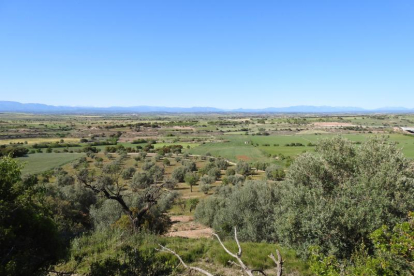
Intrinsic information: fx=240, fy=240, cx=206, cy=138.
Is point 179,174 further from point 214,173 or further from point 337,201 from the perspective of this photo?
point 337,201

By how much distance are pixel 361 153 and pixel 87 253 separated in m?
17.6

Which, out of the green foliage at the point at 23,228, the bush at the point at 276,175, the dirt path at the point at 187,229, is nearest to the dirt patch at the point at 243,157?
the bush at the point at 276,175

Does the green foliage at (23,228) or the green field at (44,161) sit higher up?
the green foliage at (23,228)

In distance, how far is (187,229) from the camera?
1121 inches

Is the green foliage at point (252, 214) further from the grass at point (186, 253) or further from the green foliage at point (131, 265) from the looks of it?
the green foliage at point (131, 265)

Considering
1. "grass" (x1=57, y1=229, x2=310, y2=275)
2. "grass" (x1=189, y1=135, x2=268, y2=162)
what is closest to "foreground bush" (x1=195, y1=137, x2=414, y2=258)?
"grass" (x1=57, y1=229, x2=310, y2=275)

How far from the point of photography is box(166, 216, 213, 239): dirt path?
2536 centimetres

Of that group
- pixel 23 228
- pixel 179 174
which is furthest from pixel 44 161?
pixel 23 228

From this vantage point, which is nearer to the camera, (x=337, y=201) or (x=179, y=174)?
(x=337, y=201)

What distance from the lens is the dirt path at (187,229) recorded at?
25358mm

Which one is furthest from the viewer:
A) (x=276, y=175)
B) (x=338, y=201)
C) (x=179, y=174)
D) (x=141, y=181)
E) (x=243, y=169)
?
(x=243, y=169)

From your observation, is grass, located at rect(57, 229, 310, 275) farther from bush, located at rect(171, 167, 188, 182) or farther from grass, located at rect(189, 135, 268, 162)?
grass, located at rect(189, 135, 268, 162)

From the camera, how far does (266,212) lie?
70.7ft

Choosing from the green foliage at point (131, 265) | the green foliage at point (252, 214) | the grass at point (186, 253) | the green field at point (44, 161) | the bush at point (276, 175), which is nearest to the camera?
the green foliage at point (131, 265)
